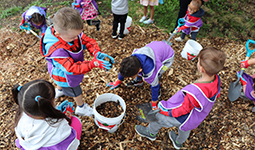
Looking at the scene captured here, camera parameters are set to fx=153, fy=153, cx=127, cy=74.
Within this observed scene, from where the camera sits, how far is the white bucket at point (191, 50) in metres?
3.88

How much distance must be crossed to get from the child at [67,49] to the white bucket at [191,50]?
2.54m

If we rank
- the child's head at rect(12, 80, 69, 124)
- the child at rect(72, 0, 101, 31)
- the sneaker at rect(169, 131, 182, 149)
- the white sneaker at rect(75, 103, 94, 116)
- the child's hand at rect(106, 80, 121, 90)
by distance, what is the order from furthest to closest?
the child at rect(72, 0, 101, 31) → the child's hand at rect(106, 80, 121, 90) → the white sneaker at rect(75, 103, 94, 116) → the sneaker at rect(169, 131, 182, 149) → the child's head at rect(12, 80, 69, 124)

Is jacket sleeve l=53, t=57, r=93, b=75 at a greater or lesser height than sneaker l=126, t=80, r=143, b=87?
greater

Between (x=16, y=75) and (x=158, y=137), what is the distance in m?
3.47

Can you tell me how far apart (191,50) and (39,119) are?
11.7 ft

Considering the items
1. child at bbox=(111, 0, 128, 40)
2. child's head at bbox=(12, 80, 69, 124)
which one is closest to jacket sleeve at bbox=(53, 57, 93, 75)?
child's head at bbox=(12, 80, 69, 124)

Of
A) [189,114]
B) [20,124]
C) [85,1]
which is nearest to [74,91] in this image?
[20,124]

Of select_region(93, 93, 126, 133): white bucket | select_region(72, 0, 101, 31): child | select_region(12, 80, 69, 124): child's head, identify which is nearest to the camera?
select_region(12, 80, 69, 124): child's head

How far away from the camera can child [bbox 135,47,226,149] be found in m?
1.88

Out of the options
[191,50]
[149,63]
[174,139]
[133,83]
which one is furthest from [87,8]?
[174,139]

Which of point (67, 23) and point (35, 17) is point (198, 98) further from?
point (35, 17)

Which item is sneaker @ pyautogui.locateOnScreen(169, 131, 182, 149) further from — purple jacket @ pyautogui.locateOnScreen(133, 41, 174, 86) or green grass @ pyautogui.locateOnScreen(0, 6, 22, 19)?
green grass @ pyautogui.locateOnScreen(0, 6, 22, 19)

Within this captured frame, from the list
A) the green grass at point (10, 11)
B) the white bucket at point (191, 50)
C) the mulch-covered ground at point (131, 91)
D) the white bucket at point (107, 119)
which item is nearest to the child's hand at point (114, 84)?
the mulch-covered ground at point (131, 91)

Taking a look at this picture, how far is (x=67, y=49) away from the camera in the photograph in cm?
208
